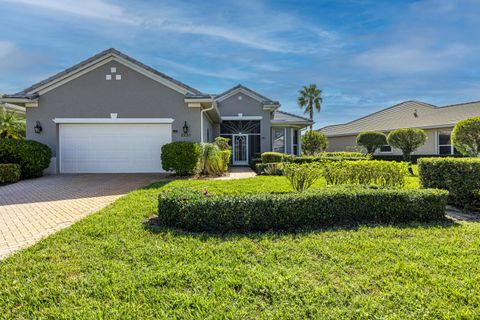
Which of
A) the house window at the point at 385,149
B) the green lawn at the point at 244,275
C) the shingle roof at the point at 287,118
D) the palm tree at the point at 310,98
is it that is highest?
the palm tree at the point at 310,98

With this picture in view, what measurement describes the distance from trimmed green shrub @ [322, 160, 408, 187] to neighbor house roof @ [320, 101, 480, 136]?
17.3m

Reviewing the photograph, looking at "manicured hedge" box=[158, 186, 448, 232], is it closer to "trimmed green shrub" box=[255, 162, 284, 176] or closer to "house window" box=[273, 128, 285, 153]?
"trimmed green shrub" box=[255, 162, 284, 176]

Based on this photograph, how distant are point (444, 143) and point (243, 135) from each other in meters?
16.2

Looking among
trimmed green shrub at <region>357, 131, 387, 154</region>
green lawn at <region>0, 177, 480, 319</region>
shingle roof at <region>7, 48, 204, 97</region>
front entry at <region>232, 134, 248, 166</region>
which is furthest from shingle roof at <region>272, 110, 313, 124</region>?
green lawn at <region>0, 177, 480, 319</region>

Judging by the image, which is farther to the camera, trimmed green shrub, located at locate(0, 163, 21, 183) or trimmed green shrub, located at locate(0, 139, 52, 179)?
trimmed green shrub, located at locate(0, 139, 52, 179)

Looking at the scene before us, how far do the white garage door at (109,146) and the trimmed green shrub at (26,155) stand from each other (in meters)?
1.04

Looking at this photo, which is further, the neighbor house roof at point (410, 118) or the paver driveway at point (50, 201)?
the neighbor house roof at point (410, 118)

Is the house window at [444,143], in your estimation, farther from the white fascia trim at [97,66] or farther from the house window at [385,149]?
the white fascia trim at [97,66]

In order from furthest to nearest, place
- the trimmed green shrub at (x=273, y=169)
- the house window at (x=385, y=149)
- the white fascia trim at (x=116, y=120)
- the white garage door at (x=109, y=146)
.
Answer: the house window at (x=385, y=149), the trimmed green shrub at (x=273, y=169), the white garage door at (x=109, y=146), the white fascia trim at (x=116, y=120)

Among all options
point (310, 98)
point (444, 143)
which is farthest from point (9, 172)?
point (310, 98)

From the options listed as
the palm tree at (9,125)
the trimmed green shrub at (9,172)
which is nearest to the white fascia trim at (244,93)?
the palm tree at (9,125)

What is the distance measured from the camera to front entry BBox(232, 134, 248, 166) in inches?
854

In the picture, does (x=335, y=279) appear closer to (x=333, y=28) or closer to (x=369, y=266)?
(x=369, y=266)

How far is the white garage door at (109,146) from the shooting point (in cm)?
1341
